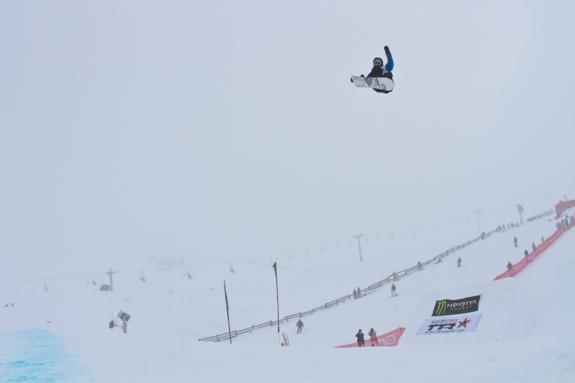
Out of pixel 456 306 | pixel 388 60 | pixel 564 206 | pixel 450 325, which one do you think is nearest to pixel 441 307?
pixel 456 306

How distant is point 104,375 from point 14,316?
34.0 metres

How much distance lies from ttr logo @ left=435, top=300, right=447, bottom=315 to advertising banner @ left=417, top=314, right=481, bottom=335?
539 mm

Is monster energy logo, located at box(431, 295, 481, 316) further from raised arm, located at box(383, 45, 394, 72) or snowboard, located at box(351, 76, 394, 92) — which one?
raised arm, located at box(383, 45, 394, 72)

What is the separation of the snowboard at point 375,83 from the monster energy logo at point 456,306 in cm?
1238

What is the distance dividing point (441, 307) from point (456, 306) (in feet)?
2.34

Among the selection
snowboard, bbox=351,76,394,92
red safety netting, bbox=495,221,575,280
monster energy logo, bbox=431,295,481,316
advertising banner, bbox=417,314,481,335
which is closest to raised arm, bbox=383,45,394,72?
snowboard, bbox=351,76,394,92

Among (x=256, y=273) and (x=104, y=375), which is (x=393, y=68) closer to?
(x=104, y=375)

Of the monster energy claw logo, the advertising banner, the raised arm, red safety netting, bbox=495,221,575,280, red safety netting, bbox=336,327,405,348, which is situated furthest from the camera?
red safety netting, bbox=495,221,575,280

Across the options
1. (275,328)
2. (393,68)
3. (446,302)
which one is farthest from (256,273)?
(393,68)

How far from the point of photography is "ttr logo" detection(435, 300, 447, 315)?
67.8ft

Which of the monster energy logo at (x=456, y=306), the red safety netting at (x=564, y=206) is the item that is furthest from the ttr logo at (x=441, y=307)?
the red safety netting at (x=564, y=206)

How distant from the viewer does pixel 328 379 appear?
9391 mm

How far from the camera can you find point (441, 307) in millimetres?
20953

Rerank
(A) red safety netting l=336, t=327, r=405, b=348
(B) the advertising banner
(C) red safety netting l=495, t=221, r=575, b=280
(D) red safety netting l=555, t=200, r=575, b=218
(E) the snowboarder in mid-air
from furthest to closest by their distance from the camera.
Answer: (D) red safety netting l=555, t=200, r=575, b=218 < (C) red safety netting l=495, t=221, r=575, b=280 < (A) red safety netting l=336, t=327, r=405, b=348 < (B) the advertising banner < (E) the snowboarder in mid-air
